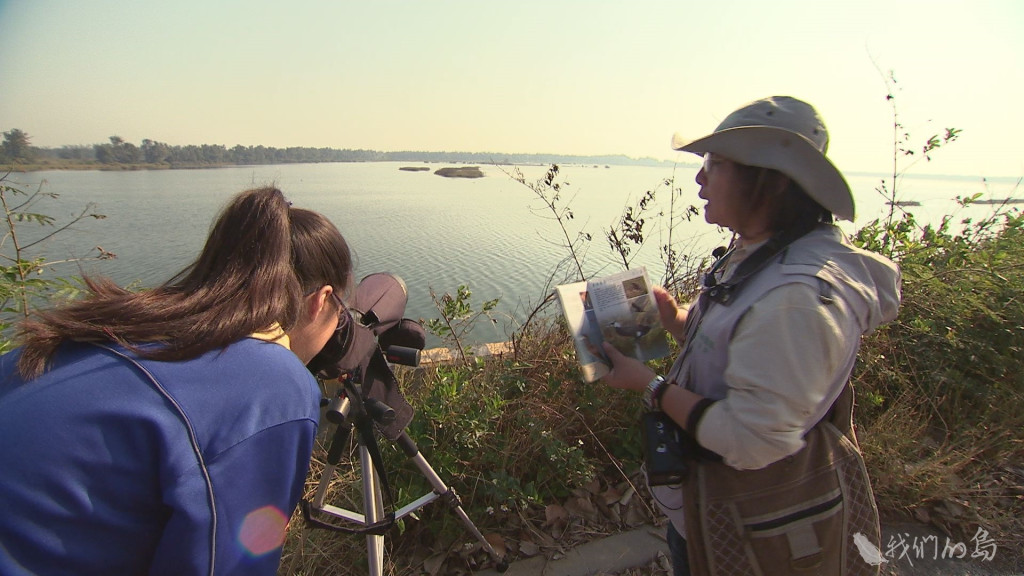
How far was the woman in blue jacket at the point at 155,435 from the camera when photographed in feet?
2.49

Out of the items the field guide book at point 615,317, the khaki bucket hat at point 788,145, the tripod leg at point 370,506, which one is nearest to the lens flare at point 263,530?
the tripod leg at point 370,506

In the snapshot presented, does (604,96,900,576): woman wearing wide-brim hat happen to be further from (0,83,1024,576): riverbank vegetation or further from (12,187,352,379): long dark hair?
(0,83,1024,576): riverbank vegetation

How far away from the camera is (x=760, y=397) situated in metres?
1.07

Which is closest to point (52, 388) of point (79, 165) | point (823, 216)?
point (823, 216)

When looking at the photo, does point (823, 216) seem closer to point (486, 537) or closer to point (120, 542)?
point (120, 542)

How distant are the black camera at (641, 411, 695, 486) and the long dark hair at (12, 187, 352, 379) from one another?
98 centimetres

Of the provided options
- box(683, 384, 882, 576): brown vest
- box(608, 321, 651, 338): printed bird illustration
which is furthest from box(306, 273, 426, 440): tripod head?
box(683, 384, 882, 576): brown vest

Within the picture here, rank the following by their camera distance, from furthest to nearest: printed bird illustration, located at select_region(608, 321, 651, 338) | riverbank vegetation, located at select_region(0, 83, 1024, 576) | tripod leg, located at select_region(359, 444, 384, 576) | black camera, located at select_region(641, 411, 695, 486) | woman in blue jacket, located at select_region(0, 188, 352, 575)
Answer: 1. riverbank vegetation, located at select_region(0, 83, 1024, 576)
2. tripod leg, located at select_region(359, 444, 384, 576)
3. printed bird illustration, located at select_region(608, 321, 651, 338)
4. black camera, located at select_region(641, 411, 695, 486)
5. woman in blue jacket, located at select_region(0, 188, 352, 575)

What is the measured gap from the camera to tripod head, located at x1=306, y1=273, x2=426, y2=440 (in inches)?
53.9

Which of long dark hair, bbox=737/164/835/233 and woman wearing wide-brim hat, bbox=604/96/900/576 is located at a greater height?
long dark hair, bbox=737/164/835/233

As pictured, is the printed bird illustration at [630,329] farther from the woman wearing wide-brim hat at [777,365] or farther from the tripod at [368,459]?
the tripod at [368,459]

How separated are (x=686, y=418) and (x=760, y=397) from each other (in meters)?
0.22

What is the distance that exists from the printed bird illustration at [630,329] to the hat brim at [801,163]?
1.89 ft

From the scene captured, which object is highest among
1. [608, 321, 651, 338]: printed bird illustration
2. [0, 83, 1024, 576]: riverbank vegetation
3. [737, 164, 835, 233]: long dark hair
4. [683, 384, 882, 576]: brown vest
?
[737, 164, 835, 233]: long dark hair
